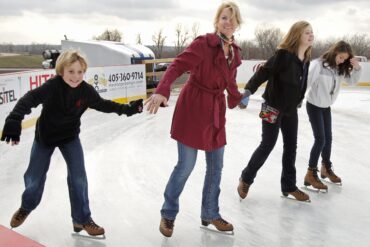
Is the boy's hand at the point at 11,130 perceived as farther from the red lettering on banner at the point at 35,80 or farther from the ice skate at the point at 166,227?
the red lettering on banner at the point at 35,80

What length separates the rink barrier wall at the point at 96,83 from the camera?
6.32 metres

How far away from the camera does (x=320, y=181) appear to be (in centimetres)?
376

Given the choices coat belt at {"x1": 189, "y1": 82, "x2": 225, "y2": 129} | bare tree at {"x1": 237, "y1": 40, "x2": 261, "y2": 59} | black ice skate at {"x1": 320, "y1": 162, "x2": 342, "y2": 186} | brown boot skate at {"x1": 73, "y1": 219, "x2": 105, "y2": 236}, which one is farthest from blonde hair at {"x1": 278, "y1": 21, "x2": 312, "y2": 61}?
bare tree at {"x1": 237, "y1": 40, "x2": 261, "y2": 59}

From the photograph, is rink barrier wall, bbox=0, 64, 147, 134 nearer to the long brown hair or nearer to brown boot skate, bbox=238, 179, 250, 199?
brown boot skate, bbox=238, 179, 250, 199

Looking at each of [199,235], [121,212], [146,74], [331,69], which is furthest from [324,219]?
[146,74]

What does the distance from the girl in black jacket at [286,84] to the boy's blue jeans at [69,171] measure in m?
1.24

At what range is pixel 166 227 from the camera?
268cm

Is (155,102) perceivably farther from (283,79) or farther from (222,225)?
(283,79)

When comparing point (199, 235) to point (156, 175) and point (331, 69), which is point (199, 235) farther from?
point (331, 69)

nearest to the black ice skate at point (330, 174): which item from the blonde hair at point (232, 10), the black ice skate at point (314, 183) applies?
the black ice skate at point (314, 183)

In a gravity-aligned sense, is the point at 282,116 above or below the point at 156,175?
above

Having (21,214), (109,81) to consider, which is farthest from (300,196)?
(109,81)

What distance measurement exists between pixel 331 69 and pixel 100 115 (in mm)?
5753

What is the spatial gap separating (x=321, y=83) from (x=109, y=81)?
7.07 m
